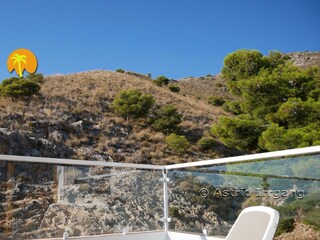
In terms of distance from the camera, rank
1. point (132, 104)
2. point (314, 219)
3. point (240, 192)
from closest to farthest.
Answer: point (314, 219), point (240, 192), point (132, 104)

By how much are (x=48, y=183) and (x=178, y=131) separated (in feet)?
55.2

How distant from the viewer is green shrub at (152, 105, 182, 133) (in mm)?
20337

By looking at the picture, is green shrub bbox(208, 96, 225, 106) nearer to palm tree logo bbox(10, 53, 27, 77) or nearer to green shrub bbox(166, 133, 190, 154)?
green shrub bbox(166, 133, 190, 154)

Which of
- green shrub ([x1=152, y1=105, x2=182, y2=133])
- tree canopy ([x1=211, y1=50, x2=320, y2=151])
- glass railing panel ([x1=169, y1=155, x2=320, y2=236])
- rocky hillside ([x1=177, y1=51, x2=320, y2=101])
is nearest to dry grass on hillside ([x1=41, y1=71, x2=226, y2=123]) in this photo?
green shrub ([x1=152, y1=105, x2=182, y2=133])

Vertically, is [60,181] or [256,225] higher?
[60,181]

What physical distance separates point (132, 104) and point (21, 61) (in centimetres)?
697

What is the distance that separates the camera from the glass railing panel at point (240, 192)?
323 centimetres

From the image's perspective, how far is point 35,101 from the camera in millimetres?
19500

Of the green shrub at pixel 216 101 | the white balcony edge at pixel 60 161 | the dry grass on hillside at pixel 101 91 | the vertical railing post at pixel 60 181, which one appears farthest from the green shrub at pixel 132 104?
the vertical railing post at pixel 60 181

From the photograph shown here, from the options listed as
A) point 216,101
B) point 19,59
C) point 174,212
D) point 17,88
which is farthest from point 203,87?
point 174,212

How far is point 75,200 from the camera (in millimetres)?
4051

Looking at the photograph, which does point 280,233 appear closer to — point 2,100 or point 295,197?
point 295,197

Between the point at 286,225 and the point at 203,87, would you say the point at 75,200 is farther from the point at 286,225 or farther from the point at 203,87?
the point at 203,87

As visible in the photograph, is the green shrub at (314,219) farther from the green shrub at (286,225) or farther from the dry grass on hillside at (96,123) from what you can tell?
the dry grass on hillside at (96,123)
